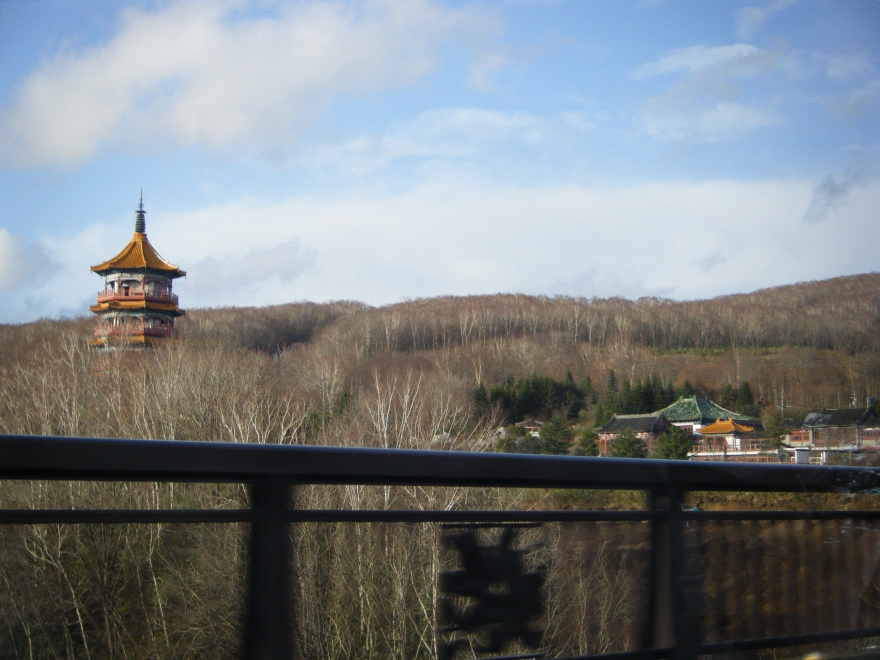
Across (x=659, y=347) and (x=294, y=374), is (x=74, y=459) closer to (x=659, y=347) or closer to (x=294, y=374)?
(x=659, y=347)

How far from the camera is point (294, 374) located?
43188mm

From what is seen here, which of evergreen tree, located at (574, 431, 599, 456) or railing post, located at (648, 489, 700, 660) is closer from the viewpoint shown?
railing post, located at (648, 489, 700, 660)

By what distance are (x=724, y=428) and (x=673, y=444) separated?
377 cm

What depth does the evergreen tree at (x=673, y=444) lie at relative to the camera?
2136 cm

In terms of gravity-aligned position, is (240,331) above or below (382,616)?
above

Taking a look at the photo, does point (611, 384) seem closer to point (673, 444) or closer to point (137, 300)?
point (673, 444)

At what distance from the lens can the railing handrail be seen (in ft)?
5.71

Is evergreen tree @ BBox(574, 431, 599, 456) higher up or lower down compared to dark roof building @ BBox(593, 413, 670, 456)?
lower down

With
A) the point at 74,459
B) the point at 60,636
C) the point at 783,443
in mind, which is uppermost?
the point at 74,459

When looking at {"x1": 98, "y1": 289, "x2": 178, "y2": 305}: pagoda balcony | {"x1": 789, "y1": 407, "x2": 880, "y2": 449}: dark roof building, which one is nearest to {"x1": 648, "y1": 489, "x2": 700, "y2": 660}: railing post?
{"x1": 789, "y1": 407, "x2": 880, "y2": 449}: dark roof building

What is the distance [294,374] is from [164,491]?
1656 inches

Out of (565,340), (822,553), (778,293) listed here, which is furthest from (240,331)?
(822,553)

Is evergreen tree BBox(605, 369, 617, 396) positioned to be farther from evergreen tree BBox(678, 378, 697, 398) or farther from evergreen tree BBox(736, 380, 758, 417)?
evergreen tree BBox(736, 380, 758, 417)

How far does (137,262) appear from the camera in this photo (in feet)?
177
